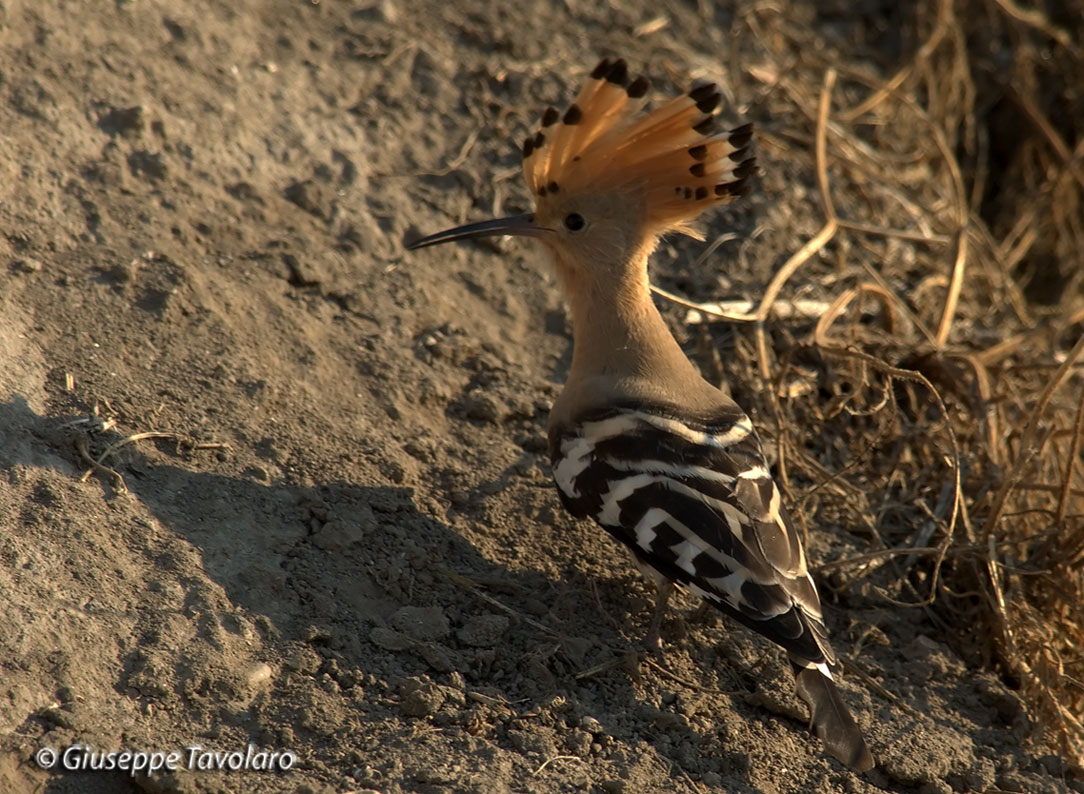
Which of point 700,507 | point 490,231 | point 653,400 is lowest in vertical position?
point 700,507

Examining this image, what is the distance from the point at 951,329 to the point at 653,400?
1.60 meters

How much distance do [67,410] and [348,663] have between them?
90 centimetres

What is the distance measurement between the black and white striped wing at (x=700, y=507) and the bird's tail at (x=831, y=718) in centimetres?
4

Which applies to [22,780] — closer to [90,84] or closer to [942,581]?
[90,84]

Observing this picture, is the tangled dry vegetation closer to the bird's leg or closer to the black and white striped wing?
the black and white striped wing

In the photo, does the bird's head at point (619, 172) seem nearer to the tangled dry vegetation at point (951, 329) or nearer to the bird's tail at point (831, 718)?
the tangled dry vegetation at point (951, 329)

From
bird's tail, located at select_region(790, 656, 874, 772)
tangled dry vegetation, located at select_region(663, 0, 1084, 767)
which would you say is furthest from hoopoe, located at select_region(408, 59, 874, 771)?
tangled dry vegetation, located at select_region(663, 0, 1084, 767)

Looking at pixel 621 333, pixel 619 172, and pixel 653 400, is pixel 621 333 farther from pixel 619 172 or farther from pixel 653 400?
pixel 619 172

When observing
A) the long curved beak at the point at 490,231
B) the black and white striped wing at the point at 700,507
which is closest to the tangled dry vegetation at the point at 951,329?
the black and white striped wing at the point at 700,507

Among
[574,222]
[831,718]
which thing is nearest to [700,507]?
[831,718]

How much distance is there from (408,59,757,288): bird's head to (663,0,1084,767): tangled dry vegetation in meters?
0.57

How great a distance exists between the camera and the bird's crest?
9.50 feet

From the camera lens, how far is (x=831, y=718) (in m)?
2.45

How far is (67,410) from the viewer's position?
2.68 metres
